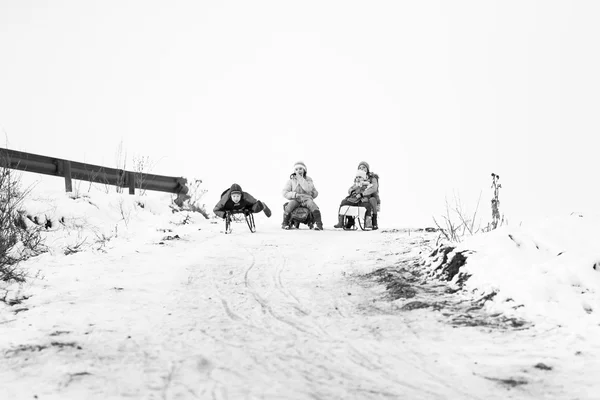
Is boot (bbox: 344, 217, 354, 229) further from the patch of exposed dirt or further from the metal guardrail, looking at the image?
the patch of exposed dirt

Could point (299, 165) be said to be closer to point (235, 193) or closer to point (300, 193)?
point (300, 193)

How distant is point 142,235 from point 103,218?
2.30 meters

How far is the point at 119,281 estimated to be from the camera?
18.7 feet

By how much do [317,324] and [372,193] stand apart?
1041 cm

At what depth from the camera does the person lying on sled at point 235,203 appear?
11.5 m

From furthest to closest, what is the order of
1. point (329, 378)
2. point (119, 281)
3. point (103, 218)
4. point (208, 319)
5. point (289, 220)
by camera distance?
point (289, 220)
point (103, 218)
point (119, 281)
point (208, 319)
point (329, 378)

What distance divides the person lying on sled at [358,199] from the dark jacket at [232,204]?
320 centimetres

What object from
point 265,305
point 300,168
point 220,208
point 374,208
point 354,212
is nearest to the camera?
point 265,305

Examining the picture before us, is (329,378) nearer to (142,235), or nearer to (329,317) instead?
(329,317)

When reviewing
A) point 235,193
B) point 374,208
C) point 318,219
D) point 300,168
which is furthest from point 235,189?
point 374,208

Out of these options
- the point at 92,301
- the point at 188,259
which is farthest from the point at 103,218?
the point at 92,301

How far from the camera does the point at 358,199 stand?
46.4 ft

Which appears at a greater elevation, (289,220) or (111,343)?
(289,220)

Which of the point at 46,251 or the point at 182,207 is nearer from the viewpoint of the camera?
the point at 46,251
